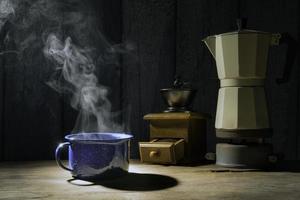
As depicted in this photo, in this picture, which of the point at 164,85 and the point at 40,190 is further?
the point at 164,85

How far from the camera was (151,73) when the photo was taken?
138 cm

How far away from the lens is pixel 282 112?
131cm

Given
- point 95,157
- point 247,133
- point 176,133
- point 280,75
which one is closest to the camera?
point 95,157

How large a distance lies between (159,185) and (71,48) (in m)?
0.67

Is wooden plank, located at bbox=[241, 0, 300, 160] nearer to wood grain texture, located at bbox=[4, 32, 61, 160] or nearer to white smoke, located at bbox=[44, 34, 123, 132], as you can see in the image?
white smoke, located at bbox=[44, 34, 123, 132]

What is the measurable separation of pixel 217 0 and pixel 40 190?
2.92ft

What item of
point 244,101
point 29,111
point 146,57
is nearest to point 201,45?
point 146,57

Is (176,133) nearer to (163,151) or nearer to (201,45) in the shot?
(163,151)

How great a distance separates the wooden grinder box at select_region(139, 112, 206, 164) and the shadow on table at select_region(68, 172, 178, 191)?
0.50ft

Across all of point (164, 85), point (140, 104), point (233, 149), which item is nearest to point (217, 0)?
point (164, 85)

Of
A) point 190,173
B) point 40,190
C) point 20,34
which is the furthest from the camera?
point 20,34

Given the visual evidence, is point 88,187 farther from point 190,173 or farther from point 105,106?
point 105,106

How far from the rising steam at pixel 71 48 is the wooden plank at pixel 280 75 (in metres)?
0.47

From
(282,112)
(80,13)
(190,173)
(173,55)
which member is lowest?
(190,173)
